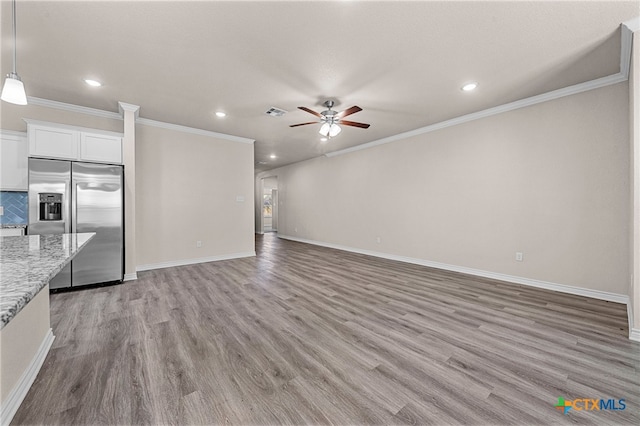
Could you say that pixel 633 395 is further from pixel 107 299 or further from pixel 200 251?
pixel 200 251

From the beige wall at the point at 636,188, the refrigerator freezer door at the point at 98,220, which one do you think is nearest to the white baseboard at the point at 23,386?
the refrigerator freezer door at the point at 98,220

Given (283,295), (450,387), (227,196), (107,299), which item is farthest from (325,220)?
(450,387)

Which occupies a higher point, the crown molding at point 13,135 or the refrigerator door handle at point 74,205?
the crown molding at point 13,135

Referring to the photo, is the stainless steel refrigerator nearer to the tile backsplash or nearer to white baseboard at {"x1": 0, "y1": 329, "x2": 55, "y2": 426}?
the tile backsplash

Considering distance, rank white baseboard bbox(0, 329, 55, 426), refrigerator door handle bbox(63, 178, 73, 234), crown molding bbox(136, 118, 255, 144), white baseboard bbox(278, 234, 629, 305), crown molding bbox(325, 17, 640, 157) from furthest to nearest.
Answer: crown molding bbox(136, 118, 255, 144) → refrigerator door handle bbox(63, 178, 73, 234) → white baseboard bbox(278, 234, 629, 305) → crown molding bbox(325, 17, 640, 157) → white baseboard bbox(0, 329, 55, 426)

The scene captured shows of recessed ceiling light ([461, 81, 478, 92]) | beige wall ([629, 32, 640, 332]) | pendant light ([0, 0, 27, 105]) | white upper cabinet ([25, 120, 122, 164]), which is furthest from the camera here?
white upper cabinet ([25, 120, 122, 164])

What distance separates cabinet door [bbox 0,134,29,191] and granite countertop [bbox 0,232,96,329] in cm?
293

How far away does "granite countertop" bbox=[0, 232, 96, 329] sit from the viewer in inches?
27.0

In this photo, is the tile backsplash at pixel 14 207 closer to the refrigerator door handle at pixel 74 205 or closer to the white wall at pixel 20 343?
the refrigerator door handle at pixel 74 205

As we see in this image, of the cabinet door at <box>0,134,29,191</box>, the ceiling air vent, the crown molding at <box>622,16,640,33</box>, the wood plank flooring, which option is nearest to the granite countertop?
the wood plank flooring

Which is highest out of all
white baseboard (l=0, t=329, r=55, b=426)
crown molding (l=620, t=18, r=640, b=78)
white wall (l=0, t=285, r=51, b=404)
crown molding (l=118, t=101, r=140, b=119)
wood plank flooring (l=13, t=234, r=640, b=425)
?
crown molding (l=118, t=101, r=140, b=119)

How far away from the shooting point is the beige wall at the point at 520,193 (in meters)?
3.18

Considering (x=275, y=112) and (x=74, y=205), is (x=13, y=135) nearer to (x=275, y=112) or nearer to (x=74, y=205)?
(x=74, y=205)

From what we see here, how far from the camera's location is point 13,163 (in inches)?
143
